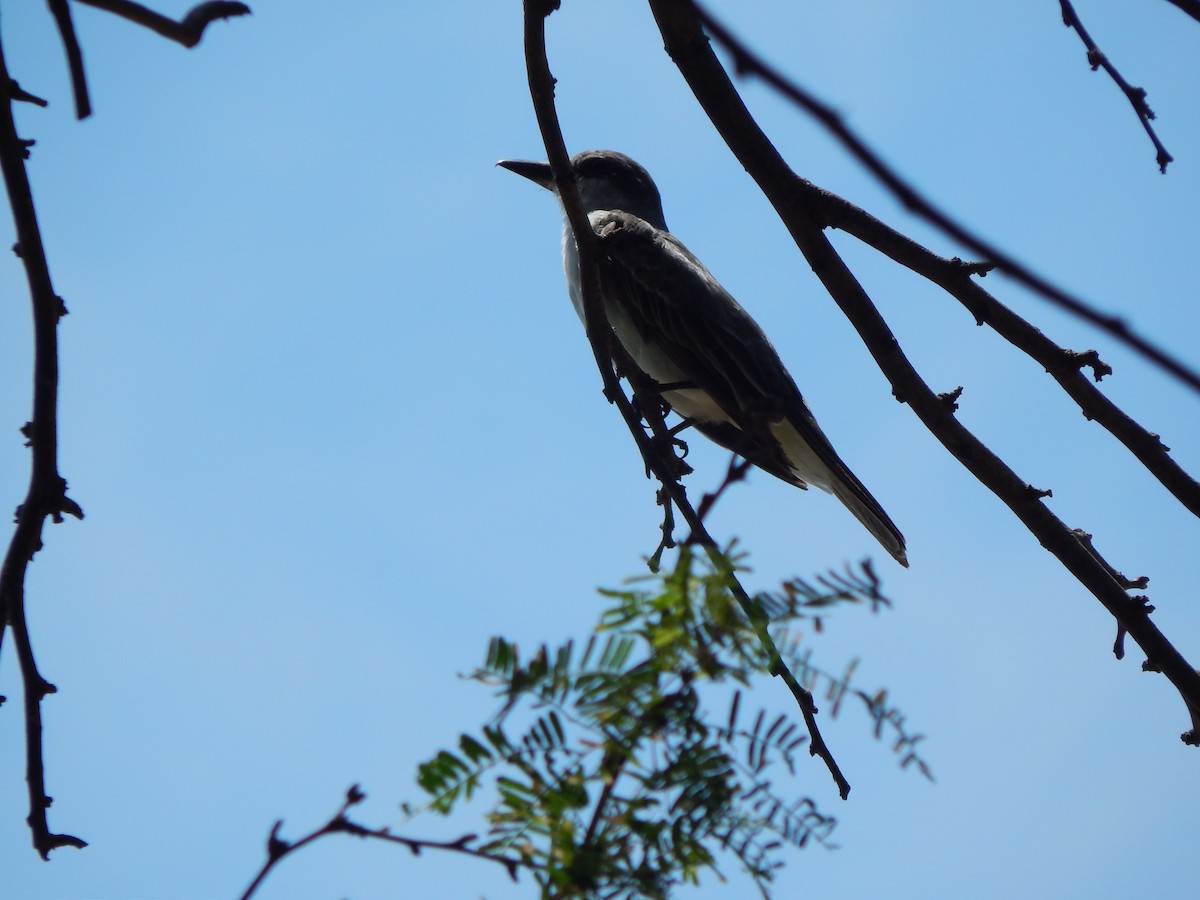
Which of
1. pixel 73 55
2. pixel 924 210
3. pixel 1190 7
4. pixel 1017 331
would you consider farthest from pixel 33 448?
pixel 1017 331

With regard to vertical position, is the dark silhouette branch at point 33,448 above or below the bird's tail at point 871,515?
below

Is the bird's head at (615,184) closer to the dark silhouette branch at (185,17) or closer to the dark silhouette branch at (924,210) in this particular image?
the dark silhouette branch at (185,17)

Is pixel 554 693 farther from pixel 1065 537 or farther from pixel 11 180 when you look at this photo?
pixel 1065 537

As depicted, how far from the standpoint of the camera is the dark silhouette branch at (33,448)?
7.77 feet

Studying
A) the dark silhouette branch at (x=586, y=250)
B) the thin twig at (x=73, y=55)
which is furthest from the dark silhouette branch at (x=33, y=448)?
the dark silhouette branch at (x=586, y=250)

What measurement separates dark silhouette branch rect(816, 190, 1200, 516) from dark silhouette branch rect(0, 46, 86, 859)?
241 cm

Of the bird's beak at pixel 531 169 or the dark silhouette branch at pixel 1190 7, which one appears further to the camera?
the bird's beak at pixel 531 169

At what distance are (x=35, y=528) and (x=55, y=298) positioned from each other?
50cm

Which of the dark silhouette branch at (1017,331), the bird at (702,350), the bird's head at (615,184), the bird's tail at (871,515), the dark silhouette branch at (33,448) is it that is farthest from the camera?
the bird's head at (615,184)

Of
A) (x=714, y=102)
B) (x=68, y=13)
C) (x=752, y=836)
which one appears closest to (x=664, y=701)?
(x=752, y=836)

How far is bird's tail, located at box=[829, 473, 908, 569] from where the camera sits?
610 cm

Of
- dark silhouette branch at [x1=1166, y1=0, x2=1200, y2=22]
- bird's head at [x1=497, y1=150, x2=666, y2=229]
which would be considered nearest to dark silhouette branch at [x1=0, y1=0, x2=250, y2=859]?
dark silhouette branch at [x1=1166, y1=0, x2=1200, y2=22]

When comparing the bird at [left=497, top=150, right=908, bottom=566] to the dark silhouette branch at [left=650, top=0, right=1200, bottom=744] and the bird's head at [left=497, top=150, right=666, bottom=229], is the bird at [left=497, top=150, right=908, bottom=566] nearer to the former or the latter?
the bird's head at [left=497, top=150, right=666, bottom=229]

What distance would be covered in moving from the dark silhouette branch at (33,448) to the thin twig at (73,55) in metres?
0.53
